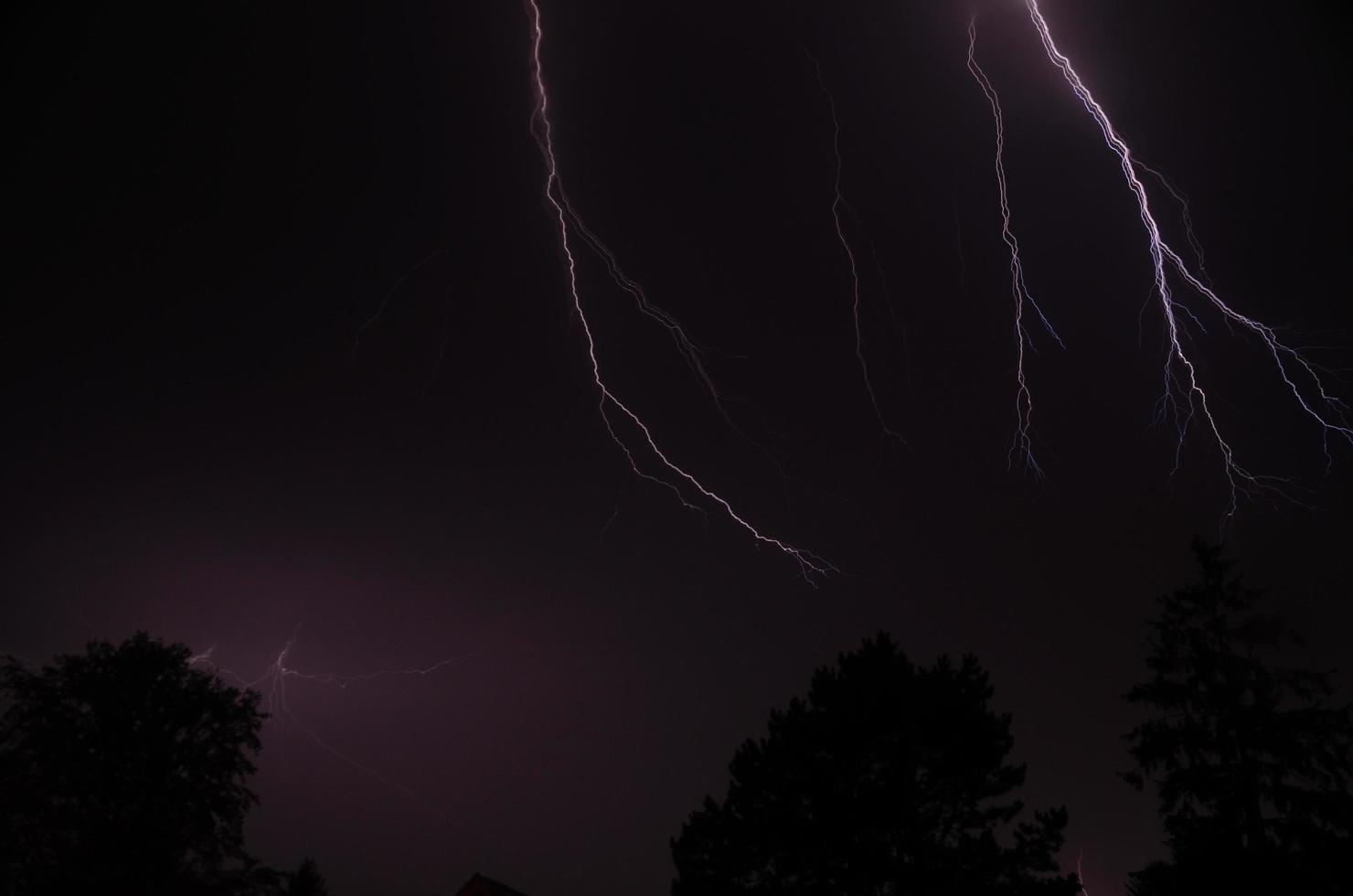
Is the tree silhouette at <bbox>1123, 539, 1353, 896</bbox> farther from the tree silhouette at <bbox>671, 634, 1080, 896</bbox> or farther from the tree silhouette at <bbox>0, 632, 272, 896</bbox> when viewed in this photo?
the tree silhouette at <bbox>0, 632, 272, 896</bbox>

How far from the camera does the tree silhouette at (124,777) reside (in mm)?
11008

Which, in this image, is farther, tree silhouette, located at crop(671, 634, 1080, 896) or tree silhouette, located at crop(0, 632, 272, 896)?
tree silhouette, located at crop(0, 632, 272, 896)

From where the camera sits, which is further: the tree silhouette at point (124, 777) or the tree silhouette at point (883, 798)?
the tree silhouette at point (124, 777)

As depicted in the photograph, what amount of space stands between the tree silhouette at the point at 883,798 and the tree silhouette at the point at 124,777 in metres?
8.13

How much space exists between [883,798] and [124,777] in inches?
467

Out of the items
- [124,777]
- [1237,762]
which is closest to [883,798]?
[1237,762]

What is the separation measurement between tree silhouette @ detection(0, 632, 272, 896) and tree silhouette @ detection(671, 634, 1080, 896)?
26.7ft

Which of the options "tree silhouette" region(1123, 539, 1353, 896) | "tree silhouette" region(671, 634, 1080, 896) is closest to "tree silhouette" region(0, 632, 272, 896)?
"tree silhouette" region(671, 634, 1080, 896)

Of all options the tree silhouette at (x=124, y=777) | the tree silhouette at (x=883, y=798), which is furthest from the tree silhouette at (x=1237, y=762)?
the tree silhouette at (x=124, y=777)

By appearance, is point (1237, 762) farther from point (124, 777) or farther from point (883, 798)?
point (124, 777)

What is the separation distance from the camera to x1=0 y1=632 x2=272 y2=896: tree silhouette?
36.1 feet

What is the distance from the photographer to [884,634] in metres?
9.84

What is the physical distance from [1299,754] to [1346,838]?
0.75 meters

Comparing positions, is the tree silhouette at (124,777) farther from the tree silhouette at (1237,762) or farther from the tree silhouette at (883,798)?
the tree silhouette at (1237,762)
